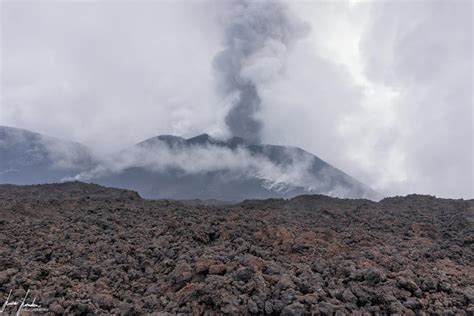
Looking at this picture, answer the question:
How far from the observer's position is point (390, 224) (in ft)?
Answer: 61.0

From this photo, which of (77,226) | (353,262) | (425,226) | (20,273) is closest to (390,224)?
(425,226)

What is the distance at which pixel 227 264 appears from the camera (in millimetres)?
9227

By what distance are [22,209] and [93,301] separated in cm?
1228

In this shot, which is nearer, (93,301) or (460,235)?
(93,301)

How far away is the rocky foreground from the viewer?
7633 millimetres

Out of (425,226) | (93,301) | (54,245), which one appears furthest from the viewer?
(425,226)

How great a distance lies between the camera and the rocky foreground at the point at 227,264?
7.63 meters

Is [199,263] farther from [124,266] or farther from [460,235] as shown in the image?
[460,235]

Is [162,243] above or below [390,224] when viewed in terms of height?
below

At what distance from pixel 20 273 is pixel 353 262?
9074mm

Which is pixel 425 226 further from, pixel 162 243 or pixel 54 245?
pixel 54 245

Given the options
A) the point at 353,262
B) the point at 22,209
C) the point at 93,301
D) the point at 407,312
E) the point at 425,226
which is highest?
the point at 425,226

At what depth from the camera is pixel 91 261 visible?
10.9 m

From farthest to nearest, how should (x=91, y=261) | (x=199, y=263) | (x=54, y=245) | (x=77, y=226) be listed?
(x=77, y=226)
(x=54, y=245)
(x=91, y=261)
(x=199, y=263)
